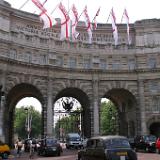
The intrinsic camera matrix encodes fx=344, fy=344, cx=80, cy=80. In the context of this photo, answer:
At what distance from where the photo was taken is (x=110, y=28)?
2354 inches

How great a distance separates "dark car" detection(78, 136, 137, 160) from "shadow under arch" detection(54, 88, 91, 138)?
3516 centimetres

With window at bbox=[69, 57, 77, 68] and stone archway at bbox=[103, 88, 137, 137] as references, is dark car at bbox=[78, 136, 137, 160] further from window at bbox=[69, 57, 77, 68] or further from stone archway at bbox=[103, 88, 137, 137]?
stone archway at bbox=[103, 88, 137, 137]

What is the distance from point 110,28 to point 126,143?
1612 inches

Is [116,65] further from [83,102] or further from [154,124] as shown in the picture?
[154,124]

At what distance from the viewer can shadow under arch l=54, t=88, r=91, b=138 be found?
189ft

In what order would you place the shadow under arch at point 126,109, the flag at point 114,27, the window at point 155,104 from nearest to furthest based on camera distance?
1. the flag at point 114,27
2. the window at point 155,104
3. the shadow under arch at point 126,109

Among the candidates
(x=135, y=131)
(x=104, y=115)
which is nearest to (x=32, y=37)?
(x=135, y=131)

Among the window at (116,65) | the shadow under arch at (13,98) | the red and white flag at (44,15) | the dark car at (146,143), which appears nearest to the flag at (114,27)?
the window at (116,65)

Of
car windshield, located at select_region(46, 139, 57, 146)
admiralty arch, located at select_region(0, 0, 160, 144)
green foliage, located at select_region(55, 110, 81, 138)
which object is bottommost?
car windshield, located at select_region(46, 139, 57, 146)

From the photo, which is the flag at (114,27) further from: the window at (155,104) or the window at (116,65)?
the window at (155,104)

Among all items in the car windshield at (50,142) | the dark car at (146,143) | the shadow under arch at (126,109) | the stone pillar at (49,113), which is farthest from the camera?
the shadow under arch at (126,109)

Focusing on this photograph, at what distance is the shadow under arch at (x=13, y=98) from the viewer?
55.2m

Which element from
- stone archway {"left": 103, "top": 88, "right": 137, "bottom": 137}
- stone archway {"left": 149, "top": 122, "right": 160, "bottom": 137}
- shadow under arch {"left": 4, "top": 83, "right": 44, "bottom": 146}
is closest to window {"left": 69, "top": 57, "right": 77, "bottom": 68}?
shadow under arch {"left": 4, "top": 83, "right": 44, "bottom": 146}

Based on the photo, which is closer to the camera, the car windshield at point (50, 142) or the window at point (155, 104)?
the car windshield at point (50, 142)
